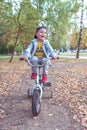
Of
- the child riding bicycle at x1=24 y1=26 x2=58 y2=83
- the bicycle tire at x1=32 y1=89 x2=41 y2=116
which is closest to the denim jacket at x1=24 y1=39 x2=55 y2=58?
the child riding bicycle at x1=24 y1=26 x2=58 y2=83

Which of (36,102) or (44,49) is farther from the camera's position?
(44,49)

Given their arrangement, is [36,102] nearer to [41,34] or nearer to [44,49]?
[44,49]

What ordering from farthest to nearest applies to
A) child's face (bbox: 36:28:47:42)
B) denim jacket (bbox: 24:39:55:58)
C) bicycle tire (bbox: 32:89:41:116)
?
child's face (bbox: 36:28:47:42) → denim jacket (bbox: 24:39:55:58) → bicycle tire (bbox: 32:89:41:116)

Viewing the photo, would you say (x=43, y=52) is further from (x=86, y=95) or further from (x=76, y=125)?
(x=86, y=95)

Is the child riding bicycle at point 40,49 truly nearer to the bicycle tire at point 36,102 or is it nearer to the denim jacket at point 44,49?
the denim jacket at point 44,49

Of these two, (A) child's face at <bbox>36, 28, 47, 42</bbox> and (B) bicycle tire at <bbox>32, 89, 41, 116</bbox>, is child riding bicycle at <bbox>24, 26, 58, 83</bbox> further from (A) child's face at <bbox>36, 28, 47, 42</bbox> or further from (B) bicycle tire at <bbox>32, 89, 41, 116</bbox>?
(B) bicycle tire at <bbox>32, 89, 41, 116</bbox>

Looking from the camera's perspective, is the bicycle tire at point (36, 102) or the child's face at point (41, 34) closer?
the bicycle tire at point (36, 102)

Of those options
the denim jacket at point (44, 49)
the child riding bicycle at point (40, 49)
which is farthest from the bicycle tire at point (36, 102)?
the denim jacket at point (44, 49)

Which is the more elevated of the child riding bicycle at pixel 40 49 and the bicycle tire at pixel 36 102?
the child riding bicycle at pixel 40 49

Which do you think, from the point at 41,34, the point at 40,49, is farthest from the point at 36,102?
the point at 41,34

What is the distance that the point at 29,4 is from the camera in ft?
86.5

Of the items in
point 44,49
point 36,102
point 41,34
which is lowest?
point 36,102

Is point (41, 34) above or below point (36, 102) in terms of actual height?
above

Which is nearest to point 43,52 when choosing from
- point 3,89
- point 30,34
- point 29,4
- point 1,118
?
point 1,118
